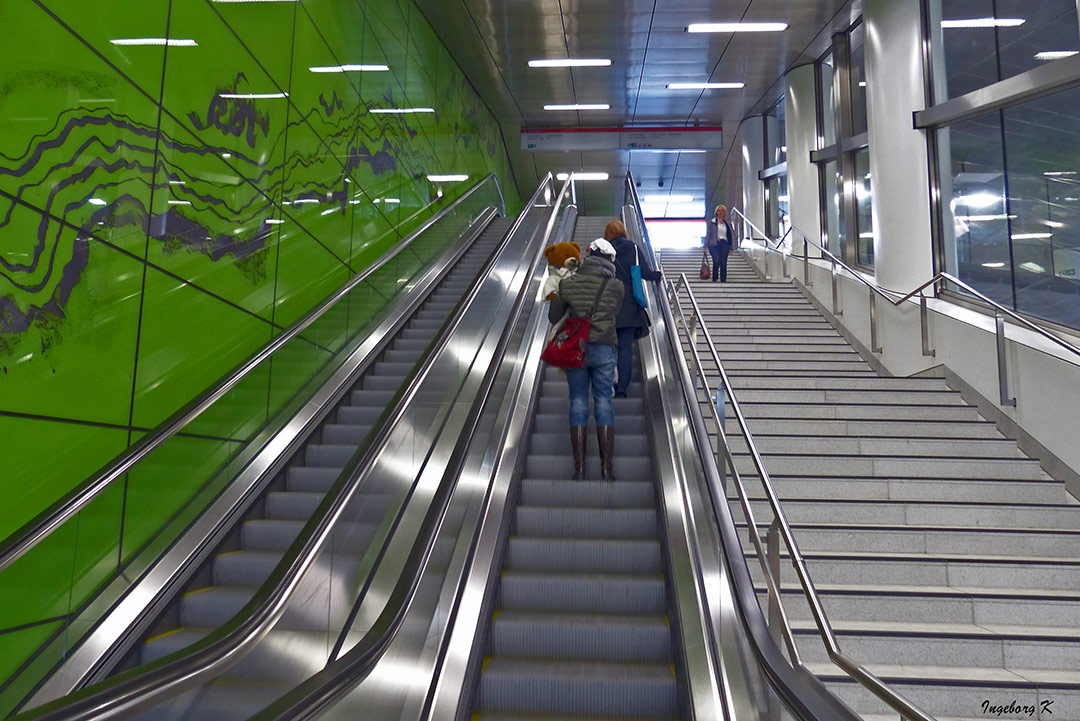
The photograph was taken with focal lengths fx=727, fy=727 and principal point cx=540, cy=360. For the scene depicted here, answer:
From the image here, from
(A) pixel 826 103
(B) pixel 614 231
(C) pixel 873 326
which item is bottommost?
(C) pixel 873 326

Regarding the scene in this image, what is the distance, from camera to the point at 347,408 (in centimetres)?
572

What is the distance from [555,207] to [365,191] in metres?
3.77

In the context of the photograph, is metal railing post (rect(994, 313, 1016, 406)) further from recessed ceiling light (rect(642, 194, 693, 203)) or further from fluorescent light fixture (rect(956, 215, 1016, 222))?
recessed ceiling light (rect(642, 194, 693, 203))

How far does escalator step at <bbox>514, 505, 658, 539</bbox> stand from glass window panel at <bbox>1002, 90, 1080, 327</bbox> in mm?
4342

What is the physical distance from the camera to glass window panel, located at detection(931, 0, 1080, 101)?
6.32 m

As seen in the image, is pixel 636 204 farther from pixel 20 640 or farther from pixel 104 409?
pixel 20 640

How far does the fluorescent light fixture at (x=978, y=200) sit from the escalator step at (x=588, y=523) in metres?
5.37

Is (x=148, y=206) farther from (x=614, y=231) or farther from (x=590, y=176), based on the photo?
(x=590, y=176)

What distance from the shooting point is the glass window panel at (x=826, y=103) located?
40.7ft

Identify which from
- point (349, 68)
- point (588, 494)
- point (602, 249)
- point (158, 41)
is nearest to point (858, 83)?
point (349, 68)

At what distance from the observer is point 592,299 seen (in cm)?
474

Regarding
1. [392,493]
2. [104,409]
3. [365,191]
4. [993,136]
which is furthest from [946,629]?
[365,191]

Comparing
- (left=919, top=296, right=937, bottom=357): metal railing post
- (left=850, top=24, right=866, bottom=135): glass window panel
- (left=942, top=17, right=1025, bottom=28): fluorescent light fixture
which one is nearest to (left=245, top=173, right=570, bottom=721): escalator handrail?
(left=919, top=296, right=937, bottom=357): metal railing post

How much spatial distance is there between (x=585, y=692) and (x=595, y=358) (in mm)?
2222
